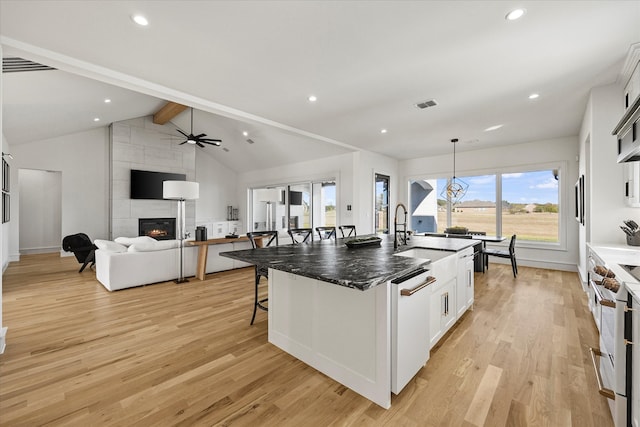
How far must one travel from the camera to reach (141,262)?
14.2 ft

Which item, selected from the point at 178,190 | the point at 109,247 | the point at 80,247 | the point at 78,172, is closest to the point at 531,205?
the point at 178,190

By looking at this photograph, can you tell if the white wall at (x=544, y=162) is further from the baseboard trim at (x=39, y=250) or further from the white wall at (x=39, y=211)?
the baseboard trim at (x=39, y=250)

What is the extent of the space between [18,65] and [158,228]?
5.30 meters

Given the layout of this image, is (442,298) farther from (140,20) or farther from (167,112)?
(167,112)

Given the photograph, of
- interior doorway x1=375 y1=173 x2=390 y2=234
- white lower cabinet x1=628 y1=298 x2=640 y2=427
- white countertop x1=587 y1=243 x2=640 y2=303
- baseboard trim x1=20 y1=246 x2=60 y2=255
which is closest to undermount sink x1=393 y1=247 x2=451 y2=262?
white countertop x1=587 y1=243 x2=640 y2=303

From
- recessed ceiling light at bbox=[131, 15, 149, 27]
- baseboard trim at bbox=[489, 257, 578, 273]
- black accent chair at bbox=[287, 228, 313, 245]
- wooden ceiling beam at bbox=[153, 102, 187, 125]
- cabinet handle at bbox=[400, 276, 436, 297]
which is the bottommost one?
baseboard trim at bbox=[489, 257, 578, 273]

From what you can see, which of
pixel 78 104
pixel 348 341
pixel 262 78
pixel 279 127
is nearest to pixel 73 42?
pixel 262 78

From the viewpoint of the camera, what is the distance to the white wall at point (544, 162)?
17.6 ft

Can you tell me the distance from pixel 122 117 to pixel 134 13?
6102mm

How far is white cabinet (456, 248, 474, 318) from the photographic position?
2850 mm

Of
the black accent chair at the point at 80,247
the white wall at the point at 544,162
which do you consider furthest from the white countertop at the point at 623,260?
the black accent chair at the point at 80,247

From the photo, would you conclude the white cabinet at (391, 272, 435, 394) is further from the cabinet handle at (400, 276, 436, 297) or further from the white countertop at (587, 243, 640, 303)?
the white countertop at (587, 243, 640, 303)

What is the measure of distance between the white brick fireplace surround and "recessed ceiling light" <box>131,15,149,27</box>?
6.33 meters

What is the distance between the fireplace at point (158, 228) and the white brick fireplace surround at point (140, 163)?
116mm
